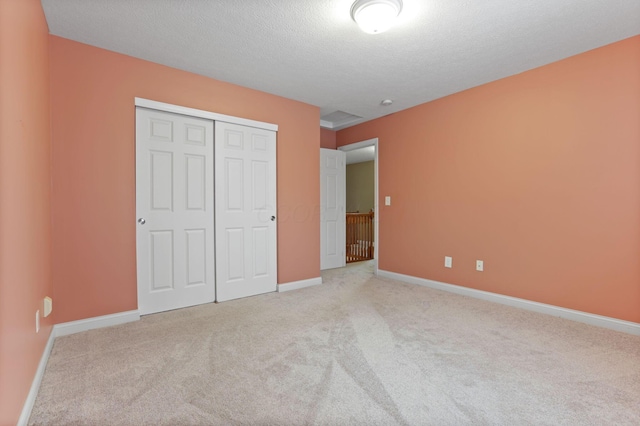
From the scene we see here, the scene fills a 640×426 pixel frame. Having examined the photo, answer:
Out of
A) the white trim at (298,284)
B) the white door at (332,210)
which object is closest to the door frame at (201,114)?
the white trim at (298,284)

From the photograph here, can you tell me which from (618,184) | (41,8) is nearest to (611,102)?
(618,184)

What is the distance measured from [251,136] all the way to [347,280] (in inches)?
93.1

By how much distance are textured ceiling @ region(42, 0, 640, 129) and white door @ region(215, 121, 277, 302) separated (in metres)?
0.68

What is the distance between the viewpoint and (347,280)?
429 cm

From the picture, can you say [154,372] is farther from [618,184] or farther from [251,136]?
[618,184]

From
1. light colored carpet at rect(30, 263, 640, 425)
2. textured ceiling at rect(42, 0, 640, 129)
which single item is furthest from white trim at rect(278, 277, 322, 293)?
textured ceiling at rect(42, 0, 640, 129)

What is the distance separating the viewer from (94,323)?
8.30 feet

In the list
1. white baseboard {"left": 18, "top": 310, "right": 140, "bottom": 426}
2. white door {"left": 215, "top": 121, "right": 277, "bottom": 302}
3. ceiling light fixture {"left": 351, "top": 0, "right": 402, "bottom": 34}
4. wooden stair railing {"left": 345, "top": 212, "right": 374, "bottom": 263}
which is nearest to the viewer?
white baseboard {"left": 18, "top": 310, "right": 140, "bottom": 426}

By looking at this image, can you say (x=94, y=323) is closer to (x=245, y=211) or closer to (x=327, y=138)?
(x=245, y=211)

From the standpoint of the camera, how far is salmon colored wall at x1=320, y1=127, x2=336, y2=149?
17.3 feet

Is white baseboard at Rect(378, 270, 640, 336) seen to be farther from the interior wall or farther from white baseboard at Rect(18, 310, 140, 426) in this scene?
the interior wall

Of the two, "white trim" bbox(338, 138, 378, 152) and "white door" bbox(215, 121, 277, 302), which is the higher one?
"white trim" bbox(338, 138, 378, 152)

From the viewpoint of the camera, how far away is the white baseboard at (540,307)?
2.47 meters

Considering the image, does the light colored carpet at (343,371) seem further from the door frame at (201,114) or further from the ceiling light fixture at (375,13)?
the ceiling light fixture at (375,13)
